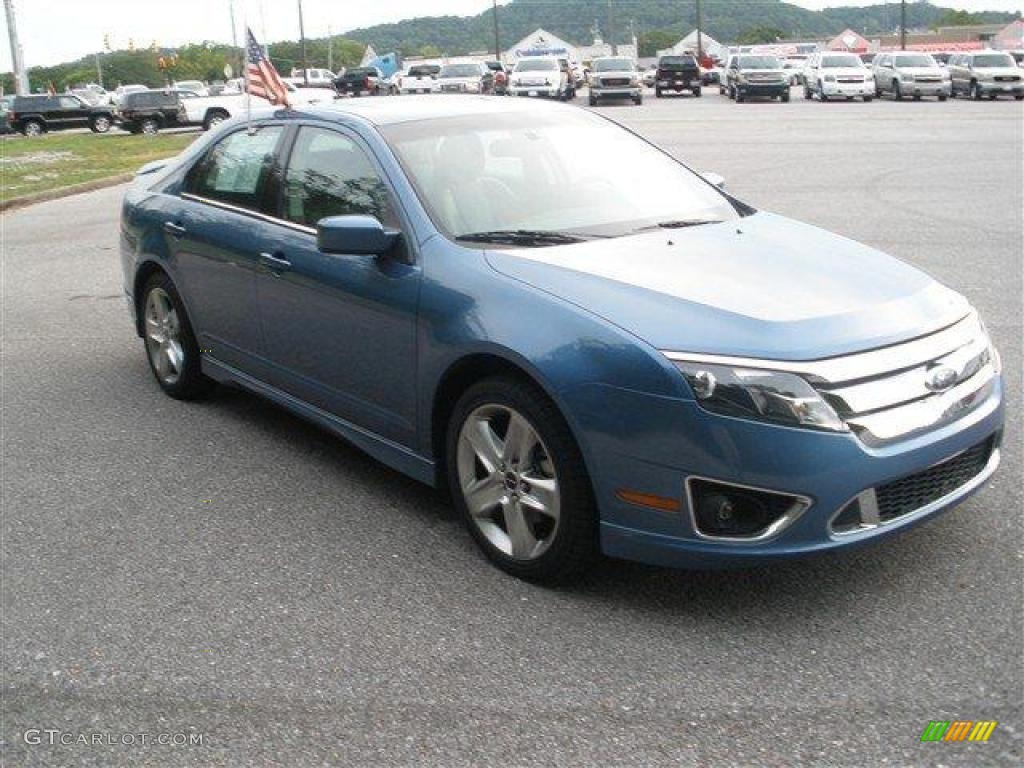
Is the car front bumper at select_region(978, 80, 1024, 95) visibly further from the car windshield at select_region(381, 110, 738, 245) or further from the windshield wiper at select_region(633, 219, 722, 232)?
the windshield wiper at select_region(633, 219, 722, 232)

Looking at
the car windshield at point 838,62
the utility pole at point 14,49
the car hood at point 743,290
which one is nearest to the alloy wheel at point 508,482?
the car hood at point 743,290

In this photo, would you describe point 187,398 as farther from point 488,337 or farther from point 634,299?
point 634,299

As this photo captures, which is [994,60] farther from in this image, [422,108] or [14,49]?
[14,49]

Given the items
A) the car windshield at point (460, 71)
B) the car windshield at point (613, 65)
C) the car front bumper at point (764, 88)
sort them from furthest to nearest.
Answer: the car windshield at point (460, 71) < the car front bumper at point (764, 88) < the car windshield at point (613, 65)

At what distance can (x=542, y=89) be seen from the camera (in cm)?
4203

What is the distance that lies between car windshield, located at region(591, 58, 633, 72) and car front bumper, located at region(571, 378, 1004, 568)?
39991 millimetres

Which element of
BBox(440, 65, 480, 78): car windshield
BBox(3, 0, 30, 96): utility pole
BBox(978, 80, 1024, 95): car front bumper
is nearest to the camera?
BBox(978, 80, 1024, 95): car front bumper

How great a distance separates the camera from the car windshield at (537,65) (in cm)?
4268

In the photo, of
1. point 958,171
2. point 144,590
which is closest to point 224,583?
point 144,590

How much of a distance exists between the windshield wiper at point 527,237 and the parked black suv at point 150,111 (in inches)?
1448

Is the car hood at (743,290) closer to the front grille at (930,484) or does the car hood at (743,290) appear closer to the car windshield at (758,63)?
the front grille at (930,484)

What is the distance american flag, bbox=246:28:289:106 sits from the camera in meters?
7.09

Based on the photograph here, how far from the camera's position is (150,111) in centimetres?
3831

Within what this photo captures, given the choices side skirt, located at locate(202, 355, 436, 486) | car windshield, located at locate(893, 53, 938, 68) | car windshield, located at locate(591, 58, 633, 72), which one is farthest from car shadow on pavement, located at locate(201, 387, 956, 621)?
car windshield, located at locate(591, 58, 633, 72)
